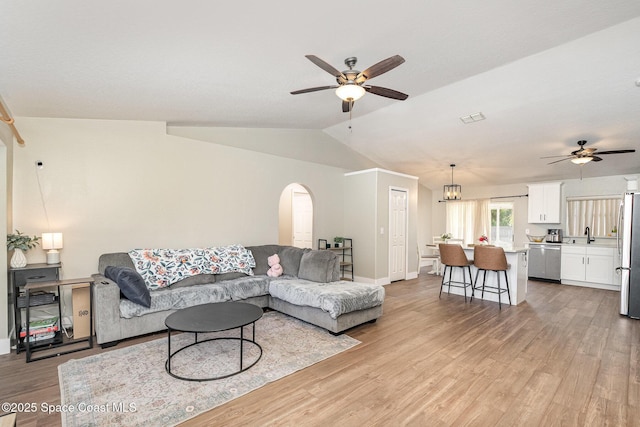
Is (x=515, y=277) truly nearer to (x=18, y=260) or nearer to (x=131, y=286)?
(x=131, y=286)

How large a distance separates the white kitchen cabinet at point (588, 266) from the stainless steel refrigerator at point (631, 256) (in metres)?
2.31

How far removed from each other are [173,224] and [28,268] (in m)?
1.66

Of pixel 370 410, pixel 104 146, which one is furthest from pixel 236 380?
pixel 104 146

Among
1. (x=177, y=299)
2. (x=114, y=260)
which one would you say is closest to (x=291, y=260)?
(x=177, y=299)

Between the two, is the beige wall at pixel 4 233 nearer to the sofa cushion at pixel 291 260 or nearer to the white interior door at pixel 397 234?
the sofa cushion at pixel 291 260

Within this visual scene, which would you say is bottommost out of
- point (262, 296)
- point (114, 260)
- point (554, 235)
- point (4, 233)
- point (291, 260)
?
point (262, 296)

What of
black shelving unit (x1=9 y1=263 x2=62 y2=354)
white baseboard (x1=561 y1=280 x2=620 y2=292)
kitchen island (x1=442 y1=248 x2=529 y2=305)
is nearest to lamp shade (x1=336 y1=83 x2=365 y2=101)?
black shelving unit (x1=9 y1=263 x2=62 y2=354)

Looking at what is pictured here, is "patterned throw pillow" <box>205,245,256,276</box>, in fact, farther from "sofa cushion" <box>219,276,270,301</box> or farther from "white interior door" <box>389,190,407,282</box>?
"white interior door" <box>389,190,407,282</box>

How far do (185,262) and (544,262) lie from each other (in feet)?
25.2

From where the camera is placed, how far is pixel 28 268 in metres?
3.26

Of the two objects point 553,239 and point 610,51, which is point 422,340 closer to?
point 610,51

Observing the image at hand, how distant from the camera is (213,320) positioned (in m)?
2.81

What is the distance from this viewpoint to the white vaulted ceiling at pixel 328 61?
84.4 inches

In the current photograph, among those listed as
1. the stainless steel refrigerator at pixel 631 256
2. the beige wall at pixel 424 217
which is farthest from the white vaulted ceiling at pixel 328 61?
the beige wall at pixel 424 217
